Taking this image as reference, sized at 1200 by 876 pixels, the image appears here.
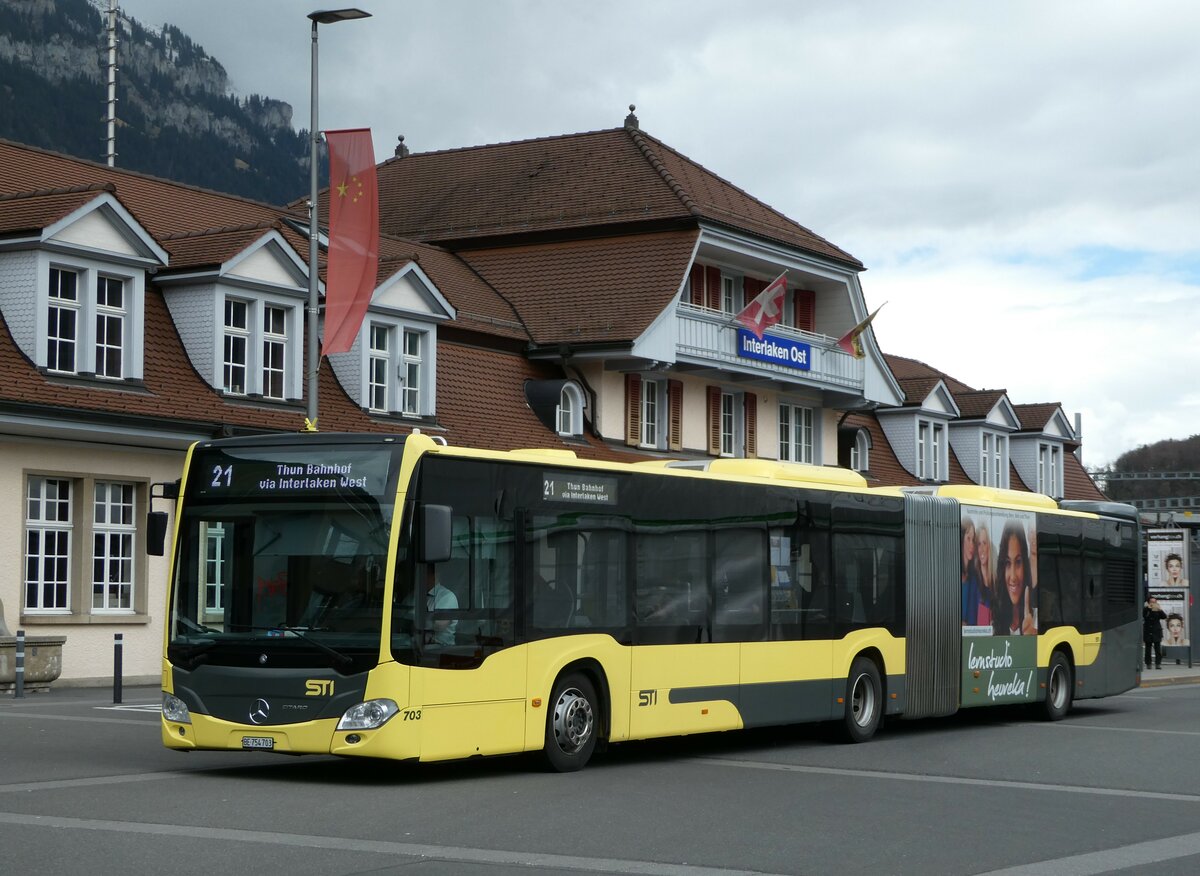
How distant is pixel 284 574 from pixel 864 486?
874 centimetres

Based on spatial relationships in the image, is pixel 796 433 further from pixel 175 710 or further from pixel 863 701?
pixel 175 710

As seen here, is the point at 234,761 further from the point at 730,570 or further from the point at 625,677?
the point at 730,570

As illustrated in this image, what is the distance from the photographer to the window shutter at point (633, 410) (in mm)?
40250

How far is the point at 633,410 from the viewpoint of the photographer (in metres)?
40.5

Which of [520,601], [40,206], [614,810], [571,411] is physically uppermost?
[40,206]

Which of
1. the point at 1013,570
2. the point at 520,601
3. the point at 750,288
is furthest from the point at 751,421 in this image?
the point at 520,601

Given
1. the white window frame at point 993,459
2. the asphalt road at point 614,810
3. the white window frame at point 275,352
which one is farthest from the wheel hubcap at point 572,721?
the white window frame at point 993,459

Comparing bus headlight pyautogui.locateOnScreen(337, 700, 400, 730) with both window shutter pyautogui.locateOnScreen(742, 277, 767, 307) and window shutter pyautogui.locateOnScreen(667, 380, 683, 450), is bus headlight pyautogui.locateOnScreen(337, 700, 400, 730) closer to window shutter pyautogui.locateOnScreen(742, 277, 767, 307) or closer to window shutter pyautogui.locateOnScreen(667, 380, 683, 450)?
window shutter pyautogui.locateOnScreen(667, 380, 683, 450)

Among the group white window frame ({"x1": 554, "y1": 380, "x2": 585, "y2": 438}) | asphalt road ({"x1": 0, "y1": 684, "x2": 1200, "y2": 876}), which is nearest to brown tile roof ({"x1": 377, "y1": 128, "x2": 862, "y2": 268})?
white window frame ({"x1": 554, "y1": 380, "x2": 585, "y2": 438})

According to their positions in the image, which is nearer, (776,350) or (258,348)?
(258,348)

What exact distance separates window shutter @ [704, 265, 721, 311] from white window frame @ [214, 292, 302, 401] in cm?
1291

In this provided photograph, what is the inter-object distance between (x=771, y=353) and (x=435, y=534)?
95.6 ft

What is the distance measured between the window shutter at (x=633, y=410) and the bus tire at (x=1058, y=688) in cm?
1608

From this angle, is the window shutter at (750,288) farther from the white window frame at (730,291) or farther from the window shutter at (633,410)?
the window shutter at (633,410)
